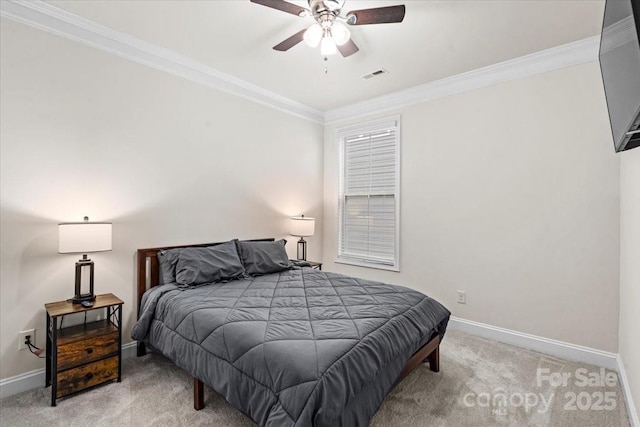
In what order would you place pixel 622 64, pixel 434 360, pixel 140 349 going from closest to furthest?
1. pixel 622 64
2. pixel 434 360
3. pixel 140 349

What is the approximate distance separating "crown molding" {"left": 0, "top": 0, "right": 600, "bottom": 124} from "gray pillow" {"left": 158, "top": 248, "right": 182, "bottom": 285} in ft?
5.78

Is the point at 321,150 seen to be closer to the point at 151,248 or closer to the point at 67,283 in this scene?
the point at 151,248

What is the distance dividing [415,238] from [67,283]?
136 inches

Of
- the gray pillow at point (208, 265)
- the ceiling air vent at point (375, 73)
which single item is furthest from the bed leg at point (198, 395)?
the ceiling air vent at point (375, 73)

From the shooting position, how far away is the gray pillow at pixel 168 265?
291 centimetres

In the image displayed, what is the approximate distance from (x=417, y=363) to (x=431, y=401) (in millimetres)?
246

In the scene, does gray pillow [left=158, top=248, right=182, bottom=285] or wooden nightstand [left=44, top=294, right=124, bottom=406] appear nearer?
wooden nightstand [left=44, top=294, right=124, bottom=406]

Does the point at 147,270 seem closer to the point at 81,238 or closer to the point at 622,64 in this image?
the point at 81,238

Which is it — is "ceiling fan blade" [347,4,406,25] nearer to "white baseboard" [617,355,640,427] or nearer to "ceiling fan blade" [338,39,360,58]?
"ceiling fan blade" [338,39,360,58]

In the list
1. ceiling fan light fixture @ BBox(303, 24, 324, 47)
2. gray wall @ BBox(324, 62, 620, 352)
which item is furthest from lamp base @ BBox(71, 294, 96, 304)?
gray wall @ BBox(324, 62, 620, 352)

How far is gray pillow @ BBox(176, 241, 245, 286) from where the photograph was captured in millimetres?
2830

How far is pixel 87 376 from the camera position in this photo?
2.28 metres

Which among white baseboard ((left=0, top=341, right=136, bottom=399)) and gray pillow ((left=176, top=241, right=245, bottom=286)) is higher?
gray pillow ((left=176, top=241, right=245, bottom=286))

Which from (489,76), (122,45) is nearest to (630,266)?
(489,76)
